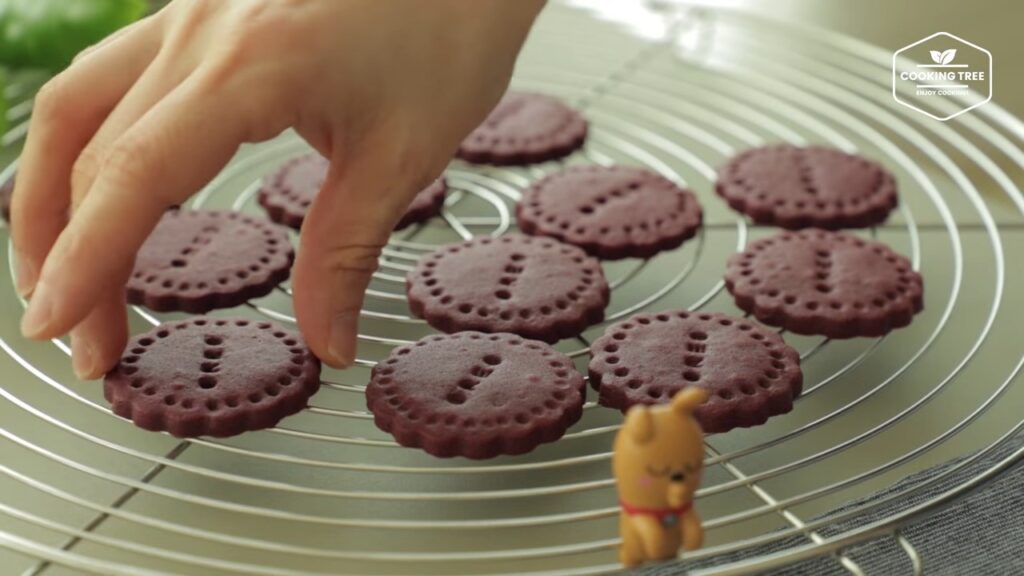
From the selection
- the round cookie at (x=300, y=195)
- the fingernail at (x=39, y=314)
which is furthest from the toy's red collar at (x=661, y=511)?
the round cookie at (x=300, y=195)

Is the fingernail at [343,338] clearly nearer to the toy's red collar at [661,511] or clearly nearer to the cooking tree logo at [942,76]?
the toy's red collar at [661,511]

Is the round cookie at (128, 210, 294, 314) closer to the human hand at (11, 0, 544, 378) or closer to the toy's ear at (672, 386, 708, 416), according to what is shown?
the human hand at (11, 0, 544, 378)

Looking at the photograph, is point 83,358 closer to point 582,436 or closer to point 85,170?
point 85,170

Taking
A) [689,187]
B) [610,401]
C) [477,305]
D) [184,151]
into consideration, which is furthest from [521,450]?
[689,187]

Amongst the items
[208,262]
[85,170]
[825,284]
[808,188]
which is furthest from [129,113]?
[808,188]

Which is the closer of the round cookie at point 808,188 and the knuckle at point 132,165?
the knuckle at point 132,165

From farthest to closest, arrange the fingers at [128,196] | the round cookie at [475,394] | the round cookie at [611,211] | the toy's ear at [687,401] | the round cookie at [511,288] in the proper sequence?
the round cookie at [611,211] → the round cookie at [511,288] → the round cookie at [475,394] → the fingers at [128,196] → the toy's ear at [687,401]

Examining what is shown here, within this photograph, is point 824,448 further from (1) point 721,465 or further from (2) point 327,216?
(2) point 327,216
